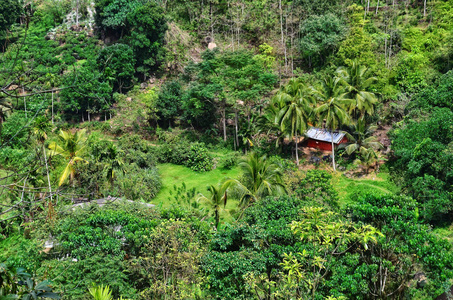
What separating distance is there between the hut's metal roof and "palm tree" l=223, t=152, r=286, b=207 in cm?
1077

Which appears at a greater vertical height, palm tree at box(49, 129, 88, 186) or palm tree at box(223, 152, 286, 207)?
palm tree at box(49, 129, 88, 186)

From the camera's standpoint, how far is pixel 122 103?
37438 millimetres

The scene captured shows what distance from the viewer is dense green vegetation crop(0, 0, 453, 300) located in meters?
12.8

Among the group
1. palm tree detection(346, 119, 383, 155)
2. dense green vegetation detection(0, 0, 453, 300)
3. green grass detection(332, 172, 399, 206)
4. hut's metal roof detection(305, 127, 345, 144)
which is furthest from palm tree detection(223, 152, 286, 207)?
hut's metal roof detection(305, 127, 345, 144)

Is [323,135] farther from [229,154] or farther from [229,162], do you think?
[229,162]

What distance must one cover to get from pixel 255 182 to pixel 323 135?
13220 millimetres

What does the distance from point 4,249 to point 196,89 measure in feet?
64.6

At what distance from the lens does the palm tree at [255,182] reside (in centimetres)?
2072

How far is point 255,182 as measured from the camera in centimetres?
2150

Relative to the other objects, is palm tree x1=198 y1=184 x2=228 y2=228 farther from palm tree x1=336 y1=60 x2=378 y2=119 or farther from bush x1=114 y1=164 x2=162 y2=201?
palm tree x1=336 y1=60 x2=378 y2=119

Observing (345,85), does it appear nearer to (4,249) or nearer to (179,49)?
(179,49)

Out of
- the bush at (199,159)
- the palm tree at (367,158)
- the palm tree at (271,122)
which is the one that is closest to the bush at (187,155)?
the bush at (199,159)

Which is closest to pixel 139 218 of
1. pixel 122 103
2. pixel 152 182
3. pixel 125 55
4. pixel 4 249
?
pixel 4 249

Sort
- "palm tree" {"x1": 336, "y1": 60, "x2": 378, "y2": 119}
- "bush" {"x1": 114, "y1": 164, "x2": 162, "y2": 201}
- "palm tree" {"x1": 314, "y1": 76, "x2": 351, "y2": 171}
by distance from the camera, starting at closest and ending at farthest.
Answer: "bush" {"x1": 114, "y1": 164, "x2": 162, "y2": 201}, "palm tree" {"x1": 314, "y1": 76, "x2": 351, "y2": 171}, "palm tree" {"x1": 336, "y1": 60, "x2": 378, "y2": 119}
